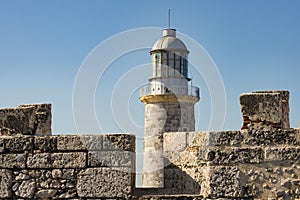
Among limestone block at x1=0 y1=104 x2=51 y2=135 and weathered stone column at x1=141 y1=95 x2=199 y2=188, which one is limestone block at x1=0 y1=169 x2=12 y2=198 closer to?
limestone block at x1=0 y1=104 x2=51 y2=135

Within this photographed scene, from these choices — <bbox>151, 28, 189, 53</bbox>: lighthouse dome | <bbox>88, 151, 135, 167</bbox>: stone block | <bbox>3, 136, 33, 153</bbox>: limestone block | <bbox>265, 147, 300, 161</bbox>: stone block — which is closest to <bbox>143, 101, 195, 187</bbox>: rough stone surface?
<bbox>151, 28, 189, 53</bbox>: lighthouse dome

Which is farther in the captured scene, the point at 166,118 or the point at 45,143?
the point at 166,118

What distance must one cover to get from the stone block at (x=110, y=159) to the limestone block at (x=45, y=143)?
442mm

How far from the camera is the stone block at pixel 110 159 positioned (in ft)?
18.5

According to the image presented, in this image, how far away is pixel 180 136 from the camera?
691 centimetres

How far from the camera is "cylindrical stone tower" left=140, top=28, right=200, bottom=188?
828 inches

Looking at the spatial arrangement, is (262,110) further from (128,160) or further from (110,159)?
(110,159)

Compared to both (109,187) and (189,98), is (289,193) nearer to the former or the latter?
(109,187)

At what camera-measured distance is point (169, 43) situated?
73.3 feet

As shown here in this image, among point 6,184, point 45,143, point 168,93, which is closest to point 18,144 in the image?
point 45,143

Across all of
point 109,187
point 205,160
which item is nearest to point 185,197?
point 205,160

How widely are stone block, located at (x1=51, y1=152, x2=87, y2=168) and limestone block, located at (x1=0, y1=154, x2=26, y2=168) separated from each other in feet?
1.18

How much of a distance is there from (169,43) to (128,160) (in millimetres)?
17041

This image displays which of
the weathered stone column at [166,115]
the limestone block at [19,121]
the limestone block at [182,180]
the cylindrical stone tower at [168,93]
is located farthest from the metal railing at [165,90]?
the limestone block at [19,121]
